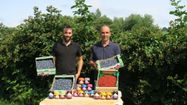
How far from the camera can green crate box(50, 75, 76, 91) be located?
830cm

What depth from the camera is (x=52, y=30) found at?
11719 mm

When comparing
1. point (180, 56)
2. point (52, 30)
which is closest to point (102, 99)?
point (180, 56)

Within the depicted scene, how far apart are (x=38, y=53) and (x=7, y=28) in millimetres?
4654

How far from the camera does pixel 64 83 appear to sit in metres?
8.38

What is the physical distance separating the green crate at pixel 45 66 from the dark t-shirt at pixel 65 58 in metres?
0.16

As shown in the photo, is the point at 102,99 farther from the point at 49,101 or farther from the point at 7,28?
the point at 7,28

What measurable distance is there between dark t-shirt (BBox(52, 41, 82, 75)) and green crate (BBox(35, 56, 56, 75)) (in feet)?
0.51

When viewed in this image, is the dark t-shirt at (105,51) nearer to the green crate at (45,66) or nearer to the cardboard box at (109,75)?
the cardboard box at (109,75)

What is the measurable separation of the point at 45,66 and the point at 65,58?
1.30 ft

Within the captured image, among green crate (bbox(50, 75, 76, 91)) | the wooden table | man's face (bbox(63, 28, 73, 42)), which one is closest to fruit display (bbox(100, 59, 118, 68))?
green crate (bbox(50, 75, 76, 91))

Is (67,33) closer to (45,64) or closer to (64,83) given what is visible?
(45,64)

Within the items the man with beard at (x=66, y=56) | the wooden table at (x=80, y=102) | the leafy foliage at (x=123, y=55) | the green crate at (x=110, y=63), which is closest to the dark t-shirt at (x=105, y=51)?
the green crate at (x=110, y=63)

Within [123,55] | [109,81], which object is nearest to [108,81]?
[109,81]

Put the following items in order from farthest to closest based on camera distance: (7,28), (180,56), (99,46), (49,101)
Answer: (7,28), (180,56), (99,46), (49,101)
